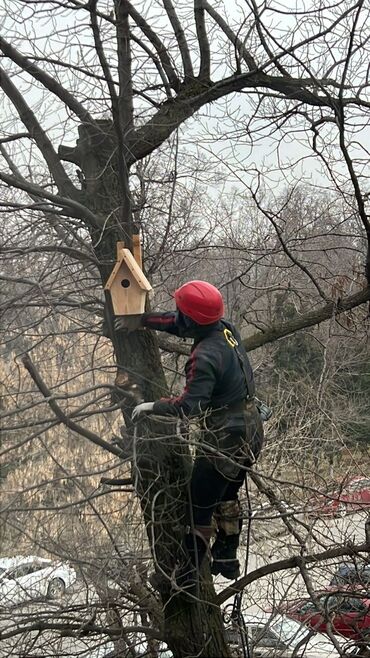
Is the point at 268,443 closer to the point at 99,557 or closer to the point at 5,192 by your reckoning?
the point at 99,557

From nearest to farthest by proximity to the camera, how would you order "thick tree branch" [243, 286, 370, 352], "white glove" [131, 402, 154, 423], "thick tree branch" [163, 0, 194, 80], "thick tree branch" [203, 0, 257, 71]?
"white glove" [131, 402, 154, 423] → "thick tree branch" [163, 0, 194, 80] → "thick tree branch" [203, 0, 257, 71] → "thick tree branch" [243, 286, 370, 352]

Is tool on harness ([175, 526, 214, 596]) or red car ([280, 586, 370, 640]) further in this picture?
tool on harness ([175, 526, 214, 596])

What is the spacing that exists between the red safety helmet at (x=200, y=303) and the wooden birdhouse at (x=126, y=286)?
0.39 metres

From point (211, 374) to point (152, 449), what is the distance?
0.61 metres

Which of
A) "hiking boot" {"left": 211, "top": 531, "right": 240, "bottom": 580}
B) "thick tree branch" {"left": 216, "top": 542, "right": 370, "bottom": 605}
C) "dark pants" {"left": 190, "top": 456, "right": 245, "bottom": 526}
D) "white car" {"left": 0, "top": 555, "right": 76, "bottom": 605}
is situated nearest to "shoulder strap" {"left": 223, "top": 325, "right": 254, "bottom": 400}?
"dark pants" {"left": 190, "top": 456, "right": 245, "bottom": 526}

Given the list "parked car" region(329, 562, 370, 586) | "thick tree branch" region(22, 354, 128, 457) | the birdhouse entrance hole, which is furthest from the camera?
"parked car" region(329, 562, 370, 586)

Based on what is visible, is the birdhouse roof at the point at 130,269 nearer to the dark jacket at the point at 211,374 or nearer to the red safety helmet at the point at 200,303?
the dark jacket at the point at 211,374

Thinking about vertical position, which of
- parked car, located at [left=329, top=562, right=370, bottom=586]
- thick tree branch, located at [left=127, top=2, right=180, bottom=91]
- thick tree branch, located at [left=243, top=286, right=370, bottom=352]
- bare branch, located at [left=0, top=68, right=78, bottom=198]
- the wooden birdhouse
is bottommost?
parked car, located at [left=329, top=562, right=370, bottom=586]

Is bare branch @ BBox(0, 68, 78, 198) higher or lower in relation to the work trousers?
higher

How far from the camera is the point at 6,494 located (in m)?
3.66

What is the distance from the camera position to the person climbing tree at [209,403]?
3.77 metres

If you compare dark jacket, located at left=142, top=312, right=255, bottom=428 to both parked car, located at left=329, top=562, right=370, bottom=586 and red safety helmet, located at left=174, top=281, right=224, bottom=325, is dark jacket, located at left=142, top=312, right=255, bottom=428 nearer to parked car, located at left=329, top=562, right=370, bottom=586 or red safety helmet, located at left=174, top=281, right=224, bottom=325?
red safety helmet, located at left=174, top=281, right=224, bottom=325

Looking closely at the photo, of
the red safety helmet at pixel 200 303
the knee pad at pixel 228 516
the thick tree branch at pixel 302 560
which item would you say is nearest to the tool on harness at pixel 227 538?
the knee pad at pixel 228 516

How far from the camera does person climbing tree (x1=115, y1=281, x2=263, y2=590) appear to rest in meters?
3.77
